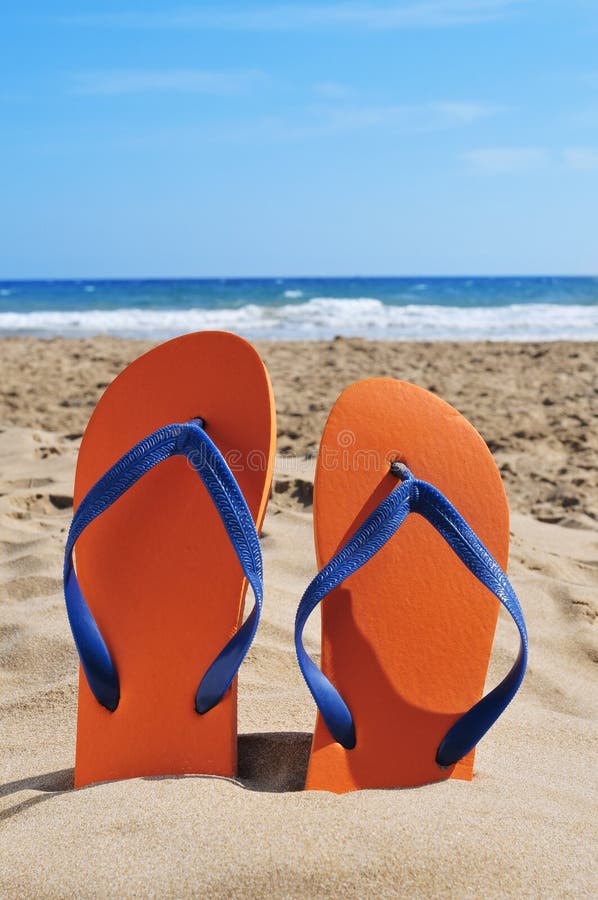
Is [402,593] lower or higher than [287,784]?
higher

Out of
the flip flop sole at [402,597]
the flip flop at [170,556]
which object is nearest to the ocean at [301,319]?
the flip flop at [170,556]

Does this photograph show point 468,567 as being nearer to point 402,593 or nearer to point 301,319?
point 402,593

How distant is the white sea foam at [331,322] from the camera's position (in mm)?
11656

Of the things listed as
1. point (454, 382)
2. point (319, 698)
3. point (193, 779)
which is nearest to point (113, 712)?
point (193, 779)

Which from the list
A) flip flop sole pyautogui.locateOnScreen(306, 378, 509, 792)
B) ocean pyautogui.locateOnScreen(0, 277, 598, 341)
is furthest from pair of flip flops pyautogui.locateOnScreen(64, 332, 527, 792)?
ocean pyautogui.locateOnScreen(0, 277, 598, 341)

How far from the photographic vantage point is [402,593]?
133 cm

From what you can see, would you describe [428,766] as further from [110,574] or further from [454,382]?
[454,382]

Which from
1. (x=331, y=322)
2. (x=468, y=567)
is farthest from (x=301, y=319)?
(x=468, y=567)

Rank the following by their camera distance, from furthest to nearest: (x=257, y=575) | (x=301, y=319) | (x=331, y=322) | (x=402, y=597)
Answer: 1. (x=301, y=319)
2. (x=331, y=322)
3. (x=402, y=597)
4. (x=257, y=575)

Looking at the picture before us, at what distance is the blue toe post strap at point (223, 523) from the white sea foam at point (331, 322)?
30.6ft

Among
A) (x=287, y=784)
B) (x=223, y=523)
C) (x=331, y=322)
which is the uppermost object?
(x=331, y=322)

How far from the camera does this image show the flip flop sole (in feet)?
4.02

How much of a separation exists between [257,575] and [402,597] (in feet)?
0.89

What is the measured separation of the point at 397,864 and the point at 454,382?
4.66 meters
